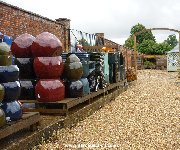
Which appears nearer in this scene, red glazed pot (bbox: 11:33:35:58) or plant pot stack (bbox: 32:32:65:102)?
plant pot stack (bbox: 32:32:65:102)

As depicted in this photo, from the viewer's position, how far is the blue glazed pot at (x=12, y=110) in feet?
17.0

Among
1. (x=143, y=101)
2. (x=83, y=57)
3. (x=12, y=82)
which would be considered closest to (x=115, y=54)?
(x=143, y=101)

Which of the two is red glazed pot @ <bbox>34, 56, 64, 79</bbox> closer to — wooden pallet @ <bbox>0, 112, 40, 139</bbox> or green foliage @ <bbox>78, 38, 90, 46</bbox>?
wooden pallet @ <bbox>0, 112, 40, 139</bbox>

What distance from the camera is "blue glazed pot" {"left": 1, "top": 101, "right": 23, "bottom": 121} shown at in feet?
17.0

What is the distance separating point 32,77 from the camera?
7.33m

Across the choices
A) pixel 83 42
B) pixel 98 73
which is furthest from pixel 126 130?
pixel 83 42

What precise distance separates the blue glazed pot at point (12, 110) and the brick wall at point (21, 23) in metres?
5.28

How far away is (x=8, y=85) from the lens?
5148 mm

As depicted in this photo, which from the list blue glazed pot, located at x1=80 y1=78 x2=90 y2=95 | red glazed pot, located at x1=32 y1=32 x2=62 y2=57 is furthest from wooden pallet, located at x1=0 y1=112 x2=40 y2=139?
blue glazed pot, located at x1=80 y1=78 x2=90 y2=95

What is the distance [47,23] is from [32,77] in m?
6.54

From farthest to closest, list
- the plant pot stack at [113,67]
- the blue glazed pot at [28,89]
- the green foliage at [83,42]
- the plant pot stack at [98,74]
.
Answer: the green foliage at [83,42] < the plant pot stack at [113,67] < the plant pot stack at [98,74] < the blue glazed pot at [28,89]

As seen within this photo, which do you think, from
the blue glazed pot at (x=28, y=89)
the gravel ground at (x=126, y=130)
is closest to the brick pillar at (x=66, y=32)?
the gravel ground at (x=126, y=130)

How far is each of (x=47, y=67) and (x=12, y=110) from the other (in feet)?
5.73

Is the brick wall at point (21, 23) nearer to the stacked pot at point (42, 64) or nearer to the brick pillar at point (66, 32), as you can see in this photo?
the brick pillar at point (66, 32)
